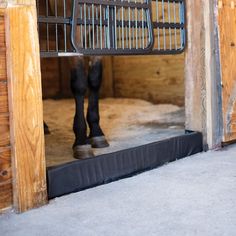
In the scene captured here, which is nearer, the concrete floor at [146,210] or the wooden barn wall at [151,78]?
the concrete floor at [146,210]

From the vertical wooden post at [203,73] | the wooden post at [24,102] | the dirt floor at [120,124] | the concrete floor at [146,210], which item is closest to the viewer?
the concrete floor at [146,210]

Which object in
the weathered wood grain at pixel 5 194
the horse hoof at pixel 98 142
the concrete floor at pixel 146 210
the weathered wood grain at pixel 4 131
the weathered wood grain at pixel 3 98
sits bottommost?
the concrete floor at pixel 146 210

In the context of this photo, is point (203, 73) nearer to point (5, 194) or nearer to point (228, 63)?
point (228, 63)

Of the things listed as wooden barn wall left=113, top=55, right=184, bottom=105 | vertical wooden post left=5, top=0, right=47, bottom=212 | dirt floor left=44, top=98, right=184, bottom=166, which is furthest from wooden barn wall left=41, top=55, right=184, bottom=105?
vertical wooden post left=5, top=0, right=47, bottom=212

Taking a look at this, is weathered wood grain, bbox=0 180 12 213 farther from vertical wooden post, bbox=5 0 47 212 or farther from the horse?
the horse

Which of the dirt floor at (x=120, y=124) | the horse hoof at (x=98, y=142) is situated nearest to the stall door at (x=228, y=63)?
the dirt floor at (x=120, y=124)

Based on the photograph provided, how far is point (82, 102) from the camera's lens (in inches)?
87.7

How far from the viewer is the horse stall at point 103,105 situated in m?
1.48

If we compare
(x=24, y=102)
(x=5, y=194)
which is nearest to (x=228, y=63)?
(x=24, y=102)

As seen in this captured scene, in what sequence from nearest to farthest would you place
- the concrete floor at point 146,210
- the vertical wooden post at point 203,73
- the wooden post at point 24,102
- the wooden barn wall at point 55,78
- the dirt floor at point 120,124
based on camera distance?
the concrete floor at point 146,210, the wooden post at point 24,102, the vertical wooden post at point 203,73, the dirt floor at point 120,124, the wooden barn wall at point 55,78

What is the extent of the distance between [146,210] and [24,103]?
1.84 feet

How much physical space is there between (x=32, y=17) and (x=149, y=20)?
0.80m

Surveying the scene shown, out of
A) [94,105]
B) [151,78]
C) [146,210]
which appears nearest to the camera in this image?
[146,210]

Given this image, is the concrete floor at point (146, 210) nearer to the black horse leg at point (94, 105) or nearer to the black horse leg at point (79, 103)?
the black horse leg at point (79, 103)
